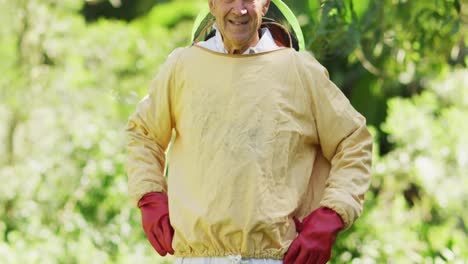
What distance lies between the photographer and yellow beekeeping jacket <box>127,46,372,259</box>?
365 cm

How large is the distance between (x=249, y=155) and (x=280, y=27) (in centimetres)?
58

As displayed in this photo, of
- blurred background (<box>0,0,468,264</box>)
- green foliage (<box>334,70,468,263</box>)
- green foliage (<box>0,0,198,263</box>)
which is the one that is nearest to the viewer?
blurred background (<box>0,0,468,264</box>)

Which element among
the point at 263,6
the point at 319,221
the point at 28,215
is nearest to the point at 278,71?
the point at 263,6

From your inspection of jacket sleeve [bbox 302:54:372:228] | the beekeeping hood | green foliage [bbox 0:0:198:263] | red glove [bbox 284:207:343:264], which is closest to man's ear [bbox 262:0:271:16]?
the beekeeping hood

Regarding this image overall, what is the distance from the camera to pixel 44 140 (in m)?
9.61

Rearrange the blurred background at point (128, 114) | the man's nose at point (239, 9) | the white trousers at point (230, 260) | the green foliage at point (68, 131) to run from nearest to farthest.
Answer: the white trousers at point (230, 260) → the man's nose at point (239, 9) → the blurred background at point (128, 114) → the green foliage at point (68, 131)

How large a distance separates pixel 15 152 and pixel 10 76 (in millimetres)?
707

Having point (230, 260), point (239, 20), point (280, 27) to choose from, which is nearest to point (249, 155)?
point (230, 260)

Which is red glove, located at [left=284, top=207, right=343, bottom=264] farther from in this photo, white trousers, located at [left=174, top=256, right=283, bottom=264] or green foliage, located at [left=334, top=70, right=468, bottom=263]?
green foliage, located at [left=334, top=70, right=468, bottom=263]

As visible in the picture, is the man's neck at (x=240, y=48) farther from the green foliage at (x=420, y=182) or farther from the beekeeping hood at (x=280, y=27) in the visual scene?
the green foliage at (x=420, y=182)

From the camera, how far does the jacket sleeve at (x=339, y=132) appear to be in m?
3.81

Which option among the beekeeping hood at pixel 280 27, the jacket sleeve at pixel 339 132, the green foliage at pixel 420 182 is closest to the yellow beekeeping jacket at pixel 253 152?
the jacket sleeve at pixel 339 132

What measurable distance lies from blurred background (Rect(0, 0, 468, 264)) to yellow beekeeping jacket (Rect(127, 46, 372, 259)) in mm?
1518

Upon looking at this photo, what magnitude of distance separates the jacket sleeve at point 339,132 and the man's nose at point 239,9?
0.28 metres
